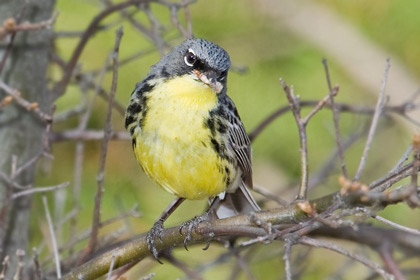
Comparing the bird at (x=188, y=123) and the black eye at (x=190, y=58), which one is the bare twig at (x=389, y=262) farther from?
the black eye at (x=190, y=58)

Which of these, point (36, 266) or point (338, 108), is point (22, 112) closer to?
point (36, 266)

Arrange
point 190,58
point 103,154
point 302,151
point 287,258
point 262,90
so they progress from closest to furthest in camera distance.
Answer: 1. point 287,258
2. point 302,151
3. point 103,154
4. point 190,58
5. point 262,90

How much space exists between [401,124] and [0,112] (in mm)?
2877

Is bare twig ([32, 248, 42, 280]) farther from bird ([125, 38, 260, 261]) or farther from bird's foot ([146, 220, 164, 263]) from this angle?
bird ([125, 38, 260, 261])

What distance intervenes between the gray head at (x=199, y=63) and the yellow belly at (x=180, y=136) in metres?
0.05

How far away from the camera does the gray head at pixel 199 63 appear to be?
3465 millimetres

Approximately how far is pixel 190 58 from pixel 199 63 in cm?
7

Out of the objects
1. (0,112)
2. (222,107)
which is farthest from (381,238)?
(0,112)

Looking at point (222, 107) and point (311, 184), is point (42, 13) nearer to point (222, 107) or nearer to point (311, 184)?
point (222, 107)

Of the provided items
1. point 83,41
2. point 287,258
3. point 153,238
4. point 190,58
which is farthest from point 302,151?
point 83,41

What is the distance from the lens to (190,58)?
3576 mm

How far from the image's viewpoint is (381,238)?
383 centimetres

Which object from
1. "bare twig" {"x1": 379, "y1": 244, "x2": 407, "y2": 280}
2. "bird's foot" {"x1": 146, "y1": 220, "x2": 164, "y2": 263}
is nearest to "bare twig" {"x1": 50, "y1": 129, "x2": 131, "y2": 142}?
"bird's foot" {"x1": 146, "y1": 220, "x2": 164, "y2": 263}

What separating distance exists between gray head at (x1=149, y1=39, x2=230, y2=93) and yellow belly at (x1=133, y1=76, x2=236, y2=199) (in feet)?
0.16
